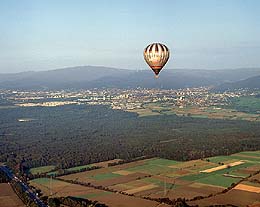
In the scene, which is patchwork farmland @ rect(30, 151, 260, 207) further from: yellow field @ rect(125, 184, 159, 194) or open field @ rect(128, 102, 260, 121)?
open field @ rect(128, 102, 260, 121)

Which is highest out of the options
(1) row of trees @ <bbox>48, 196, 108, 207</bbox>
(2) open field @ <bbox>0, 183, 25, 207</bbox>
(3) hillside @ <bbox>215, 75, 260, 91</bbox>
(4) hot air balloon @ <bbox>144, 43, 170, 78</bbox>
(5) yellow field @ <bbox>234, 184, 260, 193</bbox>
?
(4) hot air balloon @ <bbox>144, 43, 170, 78</bbox>

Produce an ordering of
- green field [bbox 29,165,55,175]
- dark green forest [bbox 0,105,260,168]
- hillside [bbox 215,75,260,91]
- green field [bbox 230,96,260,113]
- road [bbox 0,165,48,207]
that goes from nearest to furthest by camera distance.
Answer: road [bbox 0,165,48,207] < green field [bbox 29,165,55,175] < dark green forest [bbox 0,105,260,168] < green field [bbox 230,96,260,113] < hillside [bbox 215,75,260,91]

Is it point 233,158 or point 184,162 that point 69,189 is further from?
point 233,158

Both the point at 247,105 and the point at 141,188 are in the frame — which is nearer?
the point at 141,188

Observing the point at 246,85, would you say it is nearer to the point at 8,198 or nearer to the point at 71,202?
the point at 8,198

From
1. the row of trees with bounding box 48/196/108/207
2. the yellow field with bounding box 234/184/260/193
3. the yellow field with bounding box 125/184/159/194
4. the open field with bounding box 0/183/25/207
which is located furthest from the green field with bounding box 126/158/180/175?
the open field with bounding box 0/183/25/207

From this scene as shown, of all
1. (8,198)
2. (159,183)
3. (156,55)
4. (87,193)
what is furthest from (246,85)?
(156,55)
